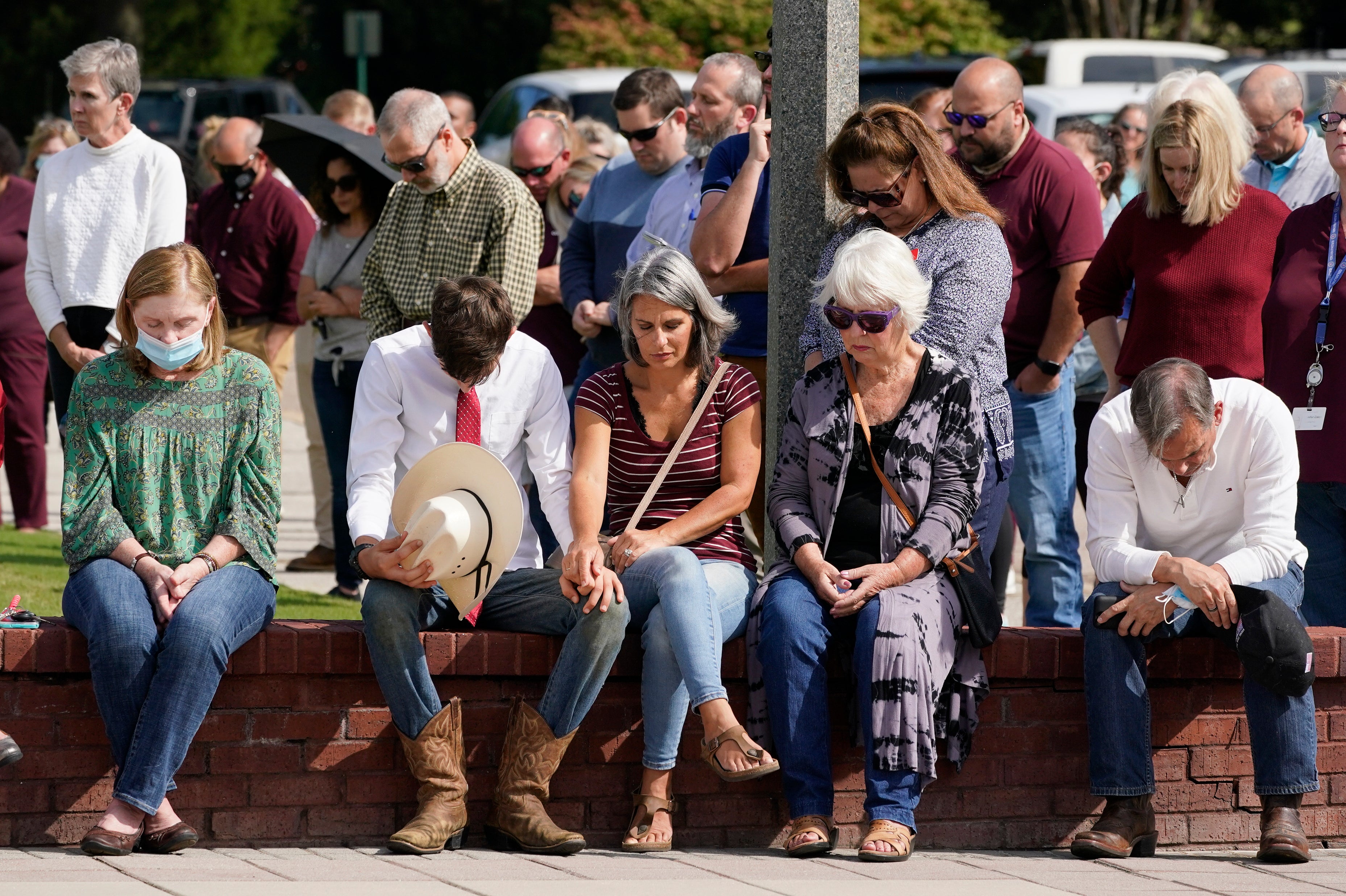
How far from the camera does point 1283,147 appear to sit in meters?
7.01

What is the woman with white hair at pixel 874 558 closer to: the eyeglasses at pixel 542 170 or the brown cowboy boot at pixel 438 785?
the brown cowboy boot at pixel 438 785

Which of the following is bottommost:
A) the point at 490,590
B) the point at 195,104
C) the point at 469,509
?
the point at 490,590

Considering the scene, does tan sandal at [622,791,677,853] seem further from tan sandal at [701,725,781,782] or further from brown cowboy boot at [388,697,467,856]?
brown cowboy boot at [388,697,467,856]

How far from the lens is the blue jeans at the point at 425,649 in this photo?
4605 millimetres

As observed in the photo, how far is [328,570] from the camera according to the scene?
8.26 m

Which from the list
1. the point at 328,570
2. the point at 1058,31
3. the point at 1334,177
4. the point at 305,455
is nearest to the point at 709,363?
the point at 1334,177

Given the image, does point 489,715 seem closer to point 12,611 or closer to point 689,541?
point 689,541

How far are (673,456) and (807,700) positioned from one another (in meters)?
0.79

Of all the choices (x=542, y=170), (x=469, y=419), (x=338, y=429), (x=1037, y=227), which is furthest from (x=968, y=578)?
(x=542, y=170)

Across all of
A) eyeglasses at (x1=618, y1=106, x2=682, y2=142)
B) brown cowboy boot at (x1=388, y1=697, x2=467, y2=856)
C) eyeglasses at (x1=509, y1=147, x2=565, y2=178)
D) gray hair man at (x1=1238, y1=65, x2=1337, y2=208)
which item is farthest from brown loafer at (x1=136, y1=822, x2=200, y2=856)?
gray hair man at (x1=1238, y1=65, x2=1337, y2=208)

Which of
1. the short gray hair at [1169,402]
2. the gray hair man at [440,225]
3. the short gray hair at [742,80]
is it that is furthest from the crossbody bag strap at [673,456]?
the short gray hair at [742,80]

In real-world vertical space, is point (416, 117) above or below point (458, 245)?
above

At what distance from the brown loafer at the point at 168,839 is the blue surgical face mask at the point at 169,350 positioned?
1.23m

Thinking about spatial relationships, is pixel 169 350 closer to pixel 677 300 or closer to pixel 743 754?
pixel 677 300
